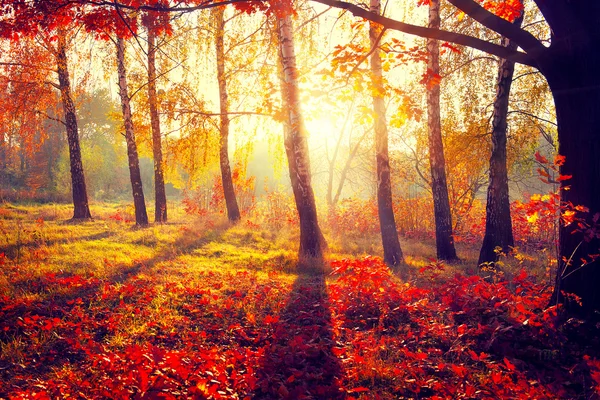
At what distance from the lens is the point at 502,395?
9.71 ft

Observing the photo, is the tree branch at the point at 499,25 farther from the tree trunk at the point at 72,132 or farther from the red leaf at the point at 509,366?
the tree trunk at the point at 72,132

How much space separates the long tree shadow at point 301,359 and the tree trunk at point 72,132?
36.1 ft

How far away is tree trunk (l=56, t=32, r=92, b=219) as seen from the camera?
468 inches

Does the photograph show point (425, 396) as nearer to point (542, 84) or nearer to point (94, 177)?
point (542, 84)

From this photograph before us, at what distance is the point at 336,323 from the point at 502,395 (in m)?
2.03

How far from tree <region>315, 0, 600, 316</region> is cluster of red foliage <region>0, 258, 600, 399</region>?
0.60 m

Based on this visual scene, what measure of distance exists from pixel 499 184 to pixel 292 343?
621cm

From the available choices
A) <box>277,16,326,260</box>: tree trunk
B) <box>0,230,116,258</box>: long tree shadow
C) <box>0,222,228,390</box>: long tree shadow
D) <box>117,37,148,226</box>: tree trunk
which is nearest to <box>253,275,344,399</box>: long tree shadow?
<box>0,222,228,390</box>: long tree shadow

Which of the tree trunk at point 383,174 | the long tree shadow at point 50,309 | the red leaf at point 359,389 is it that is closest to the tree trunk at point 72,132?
the long tree shadow at point 50,309

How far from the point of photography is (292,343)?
3754mm

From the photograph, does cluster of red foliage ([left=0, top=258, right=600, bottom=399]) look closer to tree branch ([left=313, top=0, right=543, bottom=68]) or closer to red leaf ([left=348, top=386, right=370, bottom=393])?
red leaf ([left=348, top=386, right=370, bottom=393])

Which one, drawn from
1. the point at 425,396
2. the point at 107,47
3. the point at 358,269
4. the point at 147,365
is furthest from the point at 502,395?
the point at 107,47

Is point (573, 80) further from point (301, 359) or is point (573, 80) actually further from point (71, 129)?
point (71, 129)

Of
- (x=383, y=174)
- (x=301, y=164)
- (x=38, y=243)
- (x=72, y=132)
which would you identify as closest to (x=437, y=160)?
(x=383, y=174)
